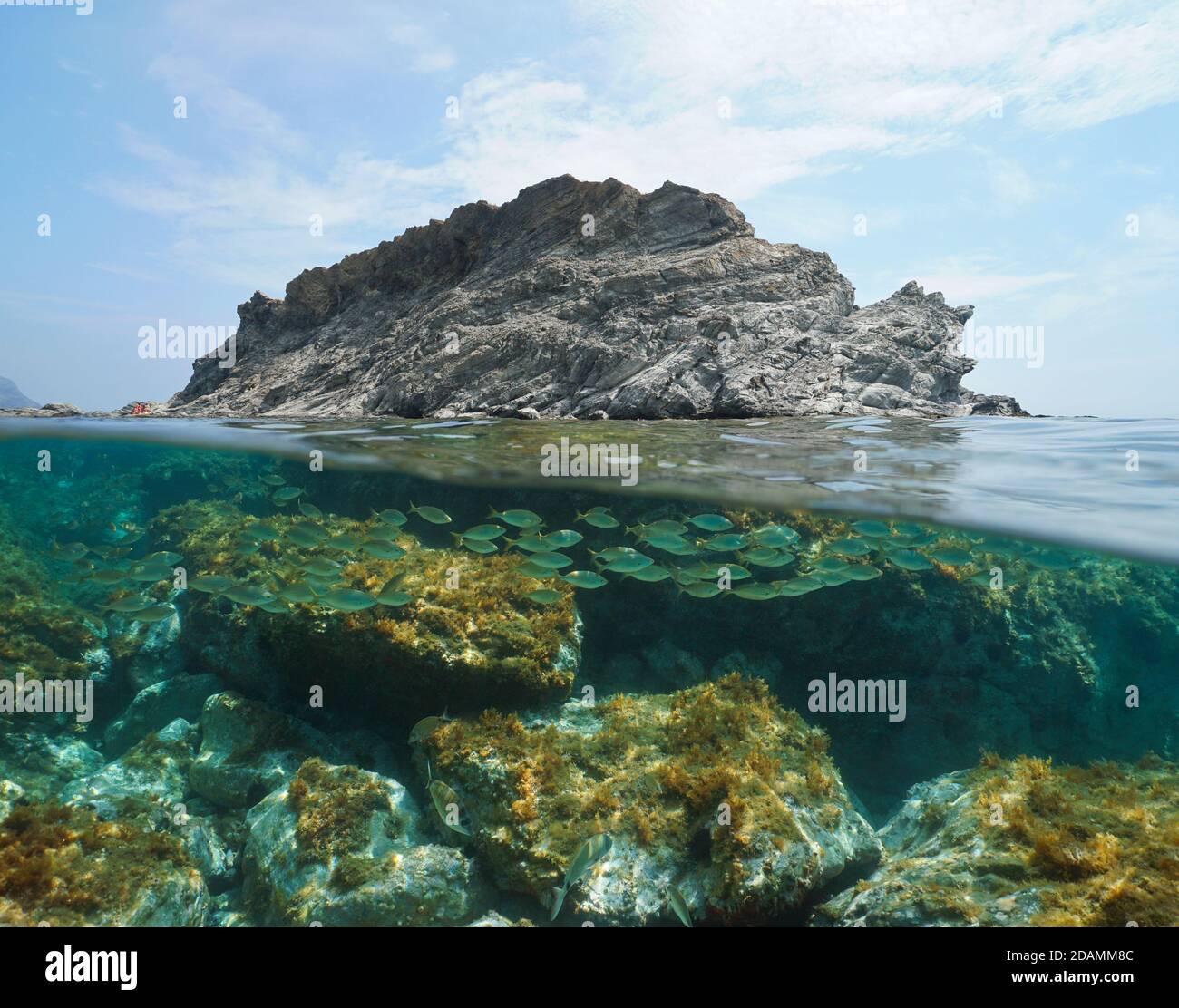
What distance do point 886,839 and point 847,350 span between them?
63.0 ft

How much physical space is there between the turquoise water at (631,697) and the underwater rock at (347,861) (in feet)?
0.12

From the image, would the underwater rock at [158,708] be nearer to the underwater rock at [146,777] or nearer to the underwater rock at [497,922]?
the underwater rock at [146,777]

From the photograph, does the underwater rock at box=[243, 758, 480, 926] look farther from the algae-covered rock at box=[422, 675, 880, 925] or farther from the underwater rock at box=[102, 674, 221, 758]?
the underwater rock at box=[102, 674, 221, 758]

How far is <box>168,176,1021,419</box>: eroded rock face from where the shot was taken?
21719 mm

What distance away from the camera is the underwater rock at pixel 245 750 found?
7.76 m

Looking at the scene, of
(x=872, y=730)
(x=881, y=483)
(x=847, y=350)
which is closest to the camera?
(x=872, y=730)

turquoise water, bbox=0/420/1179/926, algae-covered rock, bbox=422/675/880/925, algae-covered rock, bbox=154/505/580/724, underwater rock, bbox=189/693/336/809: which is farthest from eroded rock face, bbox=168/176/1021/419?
underwater rock, bbox=189/693/336/809

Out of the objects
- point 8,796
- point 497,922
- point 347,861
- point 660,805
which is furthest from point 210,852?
point 660,805

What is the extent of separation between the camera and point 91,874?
583 centimetres

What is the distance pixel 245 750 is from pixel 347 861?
2.74 metres

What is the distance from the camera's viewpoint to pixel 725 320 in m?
23.0

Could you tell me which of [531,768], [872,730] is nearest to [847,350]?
[872,730]
